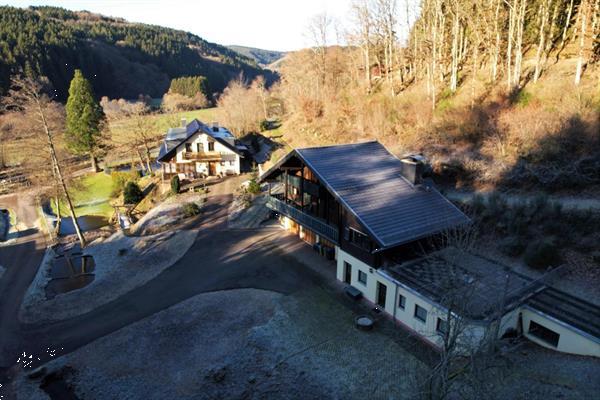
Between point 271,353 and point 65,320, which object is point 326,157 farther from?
point 65,320

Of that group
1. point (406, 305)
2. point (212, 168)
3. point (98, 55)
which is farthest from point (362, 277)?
point (98, 55)

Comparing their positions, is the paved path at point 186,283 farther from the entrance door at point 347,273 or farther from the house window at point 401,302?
the house window at point 401,302

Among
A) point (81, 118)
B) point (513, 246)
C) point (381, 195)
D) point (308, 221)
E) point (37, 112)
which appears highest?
point (37, 112)

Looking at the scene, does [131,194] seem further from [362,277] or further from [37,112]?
[362,277]

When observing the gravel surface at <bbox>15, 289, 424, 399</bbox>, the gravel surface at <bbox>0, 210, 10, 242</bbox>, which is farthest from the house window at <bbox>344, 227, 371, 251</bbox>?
the gravel surface at <bbox>0, 210, 10, 242</bbox>

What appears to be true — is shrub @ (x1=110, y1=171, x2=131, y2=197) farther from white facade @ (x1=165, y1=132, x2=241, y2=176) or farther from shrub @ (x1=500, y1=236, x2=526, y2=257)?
shrub @ (x1=500, y1=236, x2=526, y2=257)

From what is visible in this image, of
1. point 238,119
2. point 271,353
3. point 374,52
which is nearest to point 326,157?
point 271,353
